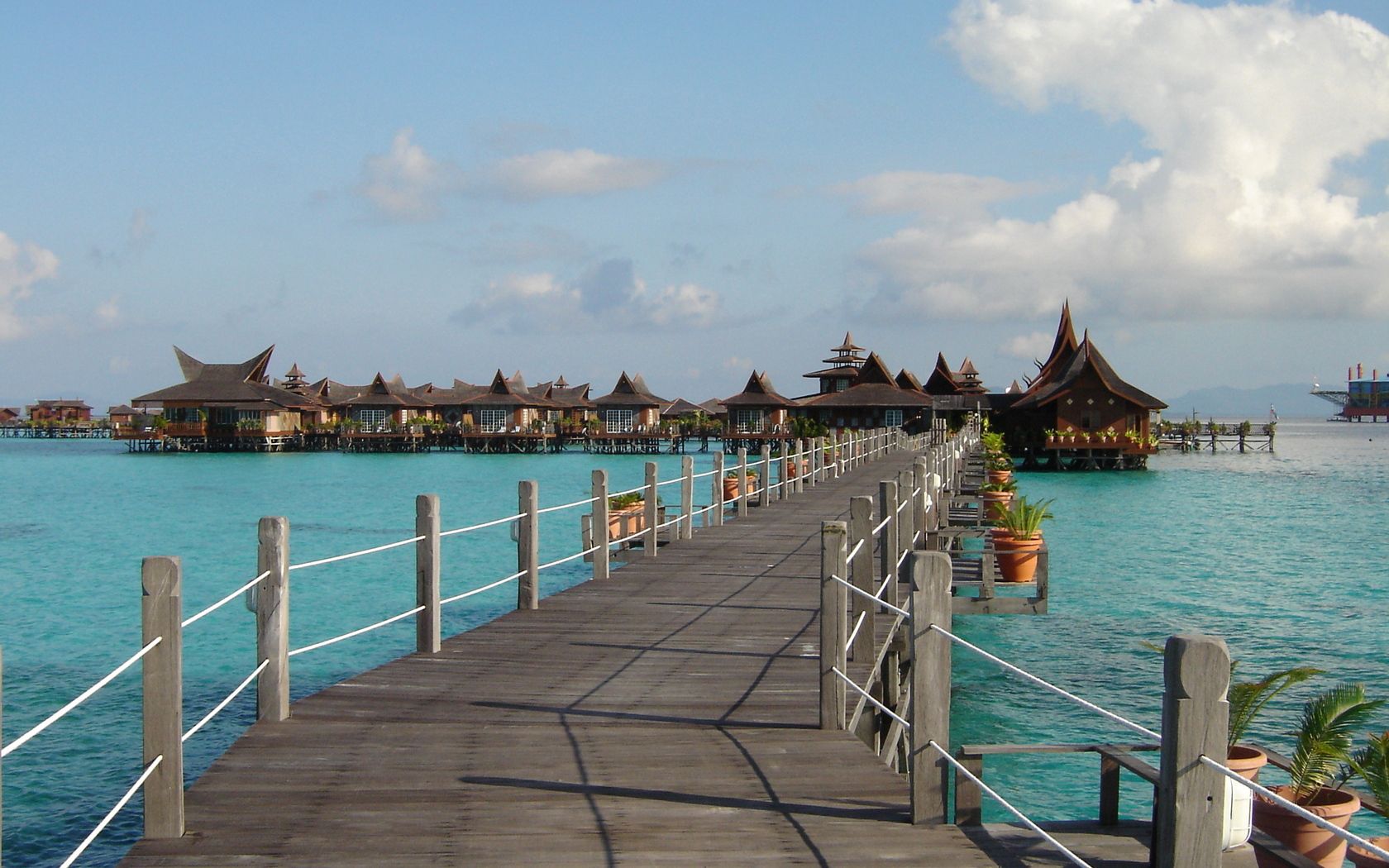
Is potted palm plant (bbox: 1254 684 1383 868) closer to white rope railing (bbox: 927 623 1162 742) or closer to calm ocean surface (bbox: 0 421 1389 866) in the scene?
white rope railing (bbox: 927 623 1162 742)

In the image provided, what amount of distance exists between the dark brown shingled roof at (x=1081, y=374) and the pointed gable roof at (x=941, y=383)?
11.9m

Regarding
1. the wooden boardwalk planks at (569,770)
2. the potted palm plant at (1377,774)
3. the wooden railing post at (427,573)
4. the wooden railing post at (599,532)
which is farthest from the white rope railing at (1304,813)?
the wooden railing post at (599,532)

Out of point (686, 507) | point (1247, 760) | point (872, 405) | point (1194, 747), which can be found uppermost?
point (872, 405)

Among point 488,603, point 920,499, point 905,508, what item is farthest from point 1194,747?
point 488,603

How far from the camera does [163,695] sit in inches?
198

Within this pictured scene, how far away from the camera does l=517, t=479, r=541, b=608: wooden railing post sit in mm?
10102

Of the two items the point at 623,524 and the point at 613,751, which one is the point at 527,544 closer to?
the point at 613,751

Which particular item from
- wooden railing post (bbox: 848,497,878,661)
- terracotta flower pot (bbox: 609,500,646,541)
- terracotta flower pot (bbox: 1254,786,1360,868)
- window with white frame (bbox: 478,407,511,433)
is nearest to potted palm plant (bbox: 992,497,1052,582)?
wooden railing post (bbox: 848,497,878,661)

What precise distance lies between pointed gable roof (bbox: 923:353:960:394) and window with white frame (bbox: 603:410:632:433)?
24.5 metres

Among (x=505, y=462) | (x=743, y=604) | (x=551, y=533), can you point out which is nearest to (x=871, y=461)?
(x=551, y=533)

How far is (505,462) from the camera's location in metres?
90.9

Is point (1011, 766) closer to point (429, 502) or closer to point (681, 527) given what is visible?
point (681, 527)

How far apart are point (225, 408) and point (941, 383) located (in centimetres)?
5704

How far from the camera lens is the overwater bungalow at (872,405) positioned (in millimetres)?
74500
